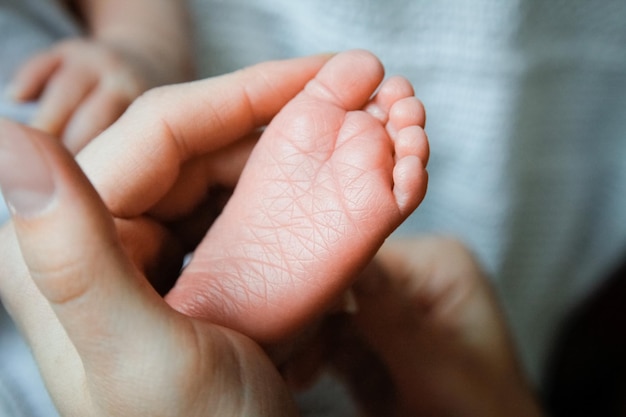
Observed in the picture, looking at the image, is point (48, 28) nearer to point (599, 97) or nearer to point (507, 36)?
point (507, 36)

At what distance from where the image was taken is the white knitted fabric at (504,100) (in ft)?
1.86

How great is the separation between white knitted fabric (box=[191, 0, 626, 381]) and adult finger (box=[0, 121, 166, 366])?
0.33 meters

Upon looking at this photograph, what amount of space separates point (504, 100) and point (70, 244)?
1.49ft

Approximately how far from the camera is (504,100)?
574 millimetres

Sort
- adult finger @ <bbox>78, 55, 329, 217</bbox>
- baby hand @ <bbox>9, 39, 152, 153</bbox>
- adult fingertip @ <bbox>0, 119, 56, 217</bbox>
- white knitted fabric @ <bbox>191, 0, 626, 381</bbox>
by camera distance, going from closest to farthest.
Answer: adult fingertip @ <bbox>0, 119, 56, 217</bbox>, adult finger @ <bbox>78, 55, 329, 217</bbox>, baby hand @ <bbox>9, 39, 152, 153</bbox>, white knitted fabric @ <bbox>191, 0, 626, 381</bbox>

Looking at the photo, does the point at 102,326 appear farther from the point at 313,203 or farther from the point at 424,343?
the point at 424,343

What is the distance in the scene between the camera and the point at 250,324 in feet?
1.02

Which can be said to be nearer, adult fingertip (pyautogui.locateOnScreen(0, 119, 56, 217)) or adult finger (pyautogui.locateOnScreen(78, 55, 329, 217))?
adult fingertip (pyautogui.locateOnScreen(0, 119, 56, 217))

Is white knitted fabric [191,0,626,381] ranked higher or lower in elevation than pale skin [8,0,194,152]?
lower

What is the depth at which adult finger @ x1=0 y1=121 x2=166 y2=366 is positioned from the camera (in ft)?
0.70

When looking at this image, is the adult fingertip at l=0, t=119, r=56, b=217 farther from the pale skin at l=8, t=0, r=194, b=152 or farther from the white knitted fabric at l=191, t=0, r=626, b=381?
the white knitted fabric at l=191, t=0, r=626, b=381

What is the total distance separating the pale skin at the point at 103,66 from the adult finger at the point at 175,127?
0.25 ft

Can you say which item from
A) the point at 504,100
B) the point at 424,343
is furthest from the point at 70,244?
the point at 504,100

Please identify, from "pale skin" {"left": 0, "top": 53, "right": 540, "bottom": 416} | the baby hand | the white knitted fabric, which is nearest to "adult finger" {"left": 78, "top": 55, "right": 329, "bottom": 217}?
"pale skin" {"left": 0, "top": 53, "right": 540, "bottom": 416}
